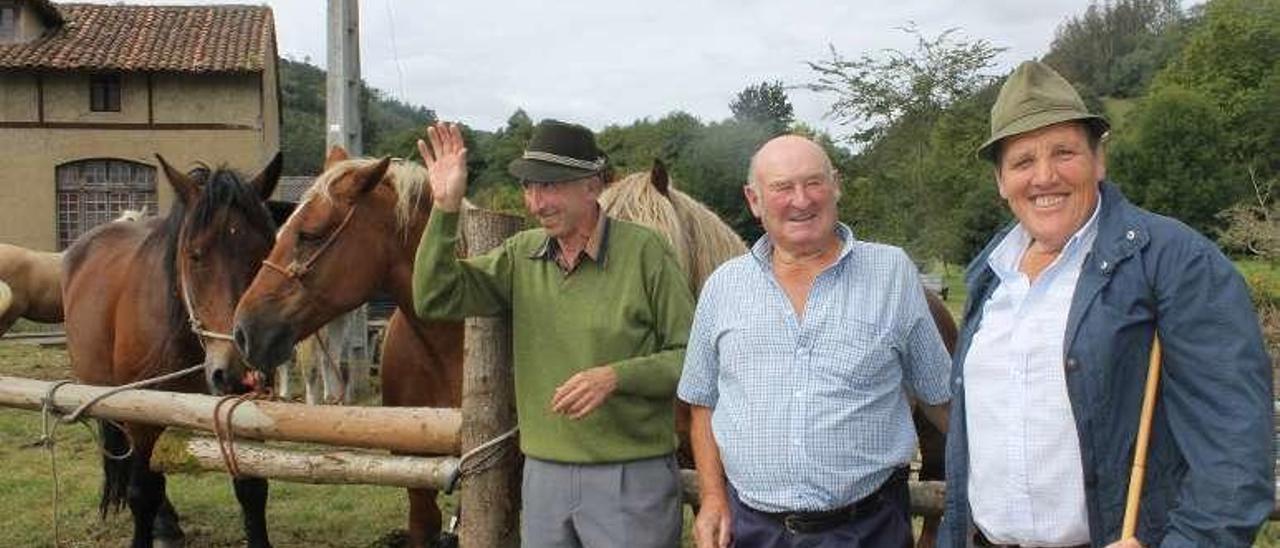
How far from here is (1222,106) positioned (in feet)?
144

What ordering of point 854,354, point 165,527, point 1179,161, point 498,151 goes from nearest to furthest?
point 854,354 < point 165,527 < point 1179,161 < point 498,151

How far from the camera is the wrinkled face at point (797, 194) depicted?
229cm

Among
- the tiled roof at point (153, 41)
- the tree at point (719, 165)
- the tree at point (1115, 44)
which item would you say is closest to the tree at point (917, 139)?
the tree at point (719, 165)

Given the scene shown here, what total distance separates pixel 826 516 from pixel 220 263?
2845mm

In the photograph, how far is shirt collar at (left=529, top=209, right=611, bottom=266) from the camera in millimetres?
2629

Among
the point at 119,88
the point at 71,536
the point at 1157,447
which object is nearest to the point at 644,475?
the point at 1157,447

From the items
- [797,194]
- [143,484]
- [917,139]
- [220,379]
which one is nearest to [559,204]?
[797,194]

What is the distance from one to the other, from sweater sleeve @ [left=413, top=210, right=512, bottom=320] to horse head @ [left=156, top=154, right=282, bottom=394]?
1.69 m

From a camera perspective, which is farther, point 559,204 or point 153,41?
point 153,41

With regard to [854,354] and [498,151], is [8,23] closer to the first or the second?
[498,151]

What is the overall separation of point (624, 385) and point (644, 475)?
282mm

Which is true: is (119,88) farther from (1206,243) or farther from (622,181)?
(1206,243)

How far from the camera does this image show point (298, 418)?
3439mm

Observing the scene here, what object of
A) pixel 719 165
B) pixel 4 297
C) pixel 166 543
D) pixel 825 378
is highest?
pixel 719 165
